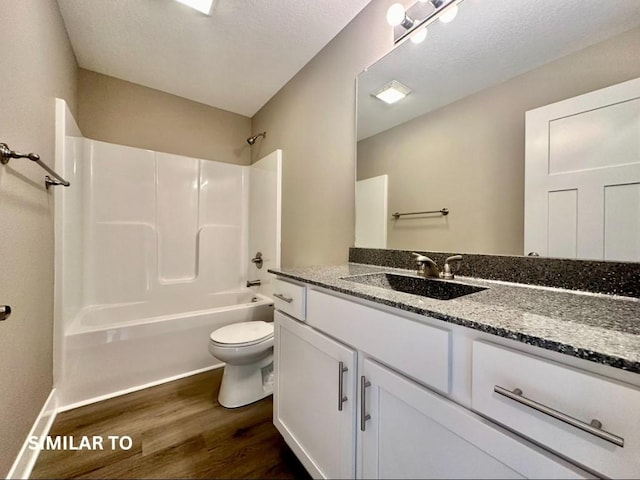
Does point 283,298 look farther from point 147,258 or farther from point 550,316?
point 147,258

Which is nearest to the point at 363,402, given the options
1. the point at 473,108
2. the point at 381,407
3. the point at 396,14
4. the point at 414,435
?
the point at 381,407

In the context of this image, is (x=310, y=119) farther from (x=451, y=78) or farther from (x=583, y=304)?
(x=583, y=304)

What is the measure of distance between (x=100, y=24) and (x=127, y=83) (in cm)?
70

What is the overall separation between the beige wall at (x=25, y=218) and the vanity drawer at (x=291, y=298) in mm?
1002

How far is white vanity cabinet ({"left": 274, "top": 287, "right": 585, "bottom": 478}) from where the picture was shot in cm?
55

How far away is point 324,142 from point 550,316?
5.20ft

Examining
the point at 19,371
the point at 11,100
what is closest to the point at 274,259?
the point at 19,371

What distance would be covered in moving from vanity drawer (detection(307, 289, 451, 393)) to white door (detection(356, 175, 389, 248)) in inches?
24.8

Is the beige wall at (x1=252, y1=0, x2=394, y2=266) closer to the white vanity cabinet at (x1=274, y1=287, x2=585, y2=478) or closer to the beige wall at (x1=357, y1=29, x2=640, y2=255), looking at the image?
the beige wall at (x1=357, y1=29, x2=640, y2=255)

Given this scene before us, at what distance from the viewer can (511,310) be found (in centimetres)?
63

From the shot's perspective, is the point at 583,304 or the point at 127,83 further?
the point at 127,83

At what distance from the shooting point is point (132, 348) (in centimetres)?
179

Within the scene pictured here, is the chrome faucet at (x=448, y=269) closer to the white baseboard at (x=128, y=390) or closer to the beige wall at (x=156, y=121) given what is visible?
the white baseboard at (x=128, y=390)

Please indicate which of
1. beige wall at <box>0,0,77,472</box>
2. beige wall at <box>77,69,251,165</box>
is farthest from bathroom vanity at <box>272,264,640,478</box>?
beige wall at <box>77,69,251,165</box>
